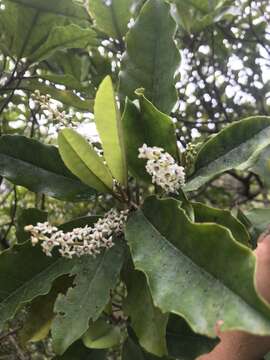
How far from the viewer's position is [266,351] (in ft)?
3.22

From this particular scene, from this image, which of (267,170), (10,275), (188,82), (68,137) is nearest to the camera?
(68,137)

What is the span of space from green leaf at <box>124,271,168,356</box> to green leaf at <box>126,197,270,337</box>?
0.38 ft

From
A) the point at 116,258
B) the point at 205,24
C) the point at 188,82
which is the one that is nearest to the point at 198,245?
the point at 116,258

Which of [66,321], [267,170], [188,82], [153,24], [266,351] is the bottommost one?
[266,351]

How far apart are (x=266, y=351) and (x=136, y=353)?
265mm

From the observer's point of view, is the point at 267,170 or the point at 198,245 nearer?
the point at 198,245

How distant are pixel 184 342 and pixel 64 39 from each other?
77 centimetres

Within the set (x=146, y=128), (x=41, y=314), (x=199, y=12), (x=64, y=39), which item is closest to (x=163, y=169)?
(x=146, y=128)

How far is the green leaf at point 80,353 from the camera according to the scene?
3.71 ft

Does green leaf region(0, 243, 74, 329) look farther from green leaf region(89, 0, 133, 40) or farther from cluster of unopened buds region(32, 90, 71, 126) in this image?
green leaf region(89, 0, 133, 40)

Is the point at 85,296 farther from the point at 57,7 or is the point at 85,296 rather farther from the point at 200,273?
the point at 57,7

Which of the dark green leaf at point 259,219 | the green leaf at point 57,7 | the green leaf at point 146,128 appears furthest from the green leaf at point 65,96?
the dark green leaf at point 259,219

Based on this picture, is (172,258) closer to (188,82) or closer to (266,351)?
(266,351)

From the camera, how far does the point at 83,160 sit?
96 centimetres
